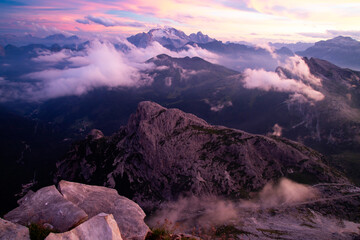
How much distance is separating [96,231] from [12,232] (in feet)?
20.2

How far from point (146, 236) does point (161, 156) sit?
179 m

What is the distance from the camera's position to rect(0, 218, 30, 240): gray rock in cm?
1630

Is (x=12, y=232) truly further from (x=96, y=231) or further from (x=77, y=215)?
(x=96, y=231)

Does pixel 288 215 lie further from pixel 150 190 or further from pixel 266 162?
pixel 150 190

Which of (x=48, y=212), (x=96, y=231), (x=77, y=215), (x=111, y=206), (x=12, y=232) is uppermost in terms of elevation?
(x=12, y=232)

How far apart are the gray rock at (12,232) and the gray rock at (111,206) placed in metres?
7.99

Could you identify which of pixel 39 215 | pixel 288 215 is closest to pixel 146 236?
pixel 39 215

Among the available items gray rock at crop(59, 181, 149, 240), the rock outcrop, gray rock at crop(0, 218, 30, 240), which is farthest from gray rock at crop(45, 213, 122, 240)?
gray rock at crop(59, 181, 149, 240)

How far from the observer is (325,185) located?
176 metres

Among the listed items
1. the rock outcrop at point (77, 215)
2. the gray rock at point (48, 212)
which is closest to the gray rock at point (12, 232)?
the rock outcrop at point (77, 215)

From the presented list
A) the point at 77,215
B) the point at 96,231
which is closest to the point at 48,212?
the point at 77,215

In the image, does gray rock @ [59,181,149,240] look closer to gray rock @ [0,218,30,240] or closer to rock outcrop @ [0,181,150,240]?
rock outcrop @ [0,181,150,240]

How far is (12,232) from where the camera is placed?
16.6m

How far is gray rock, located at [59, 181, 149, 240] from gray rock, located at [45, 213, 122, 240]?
13.9ft
